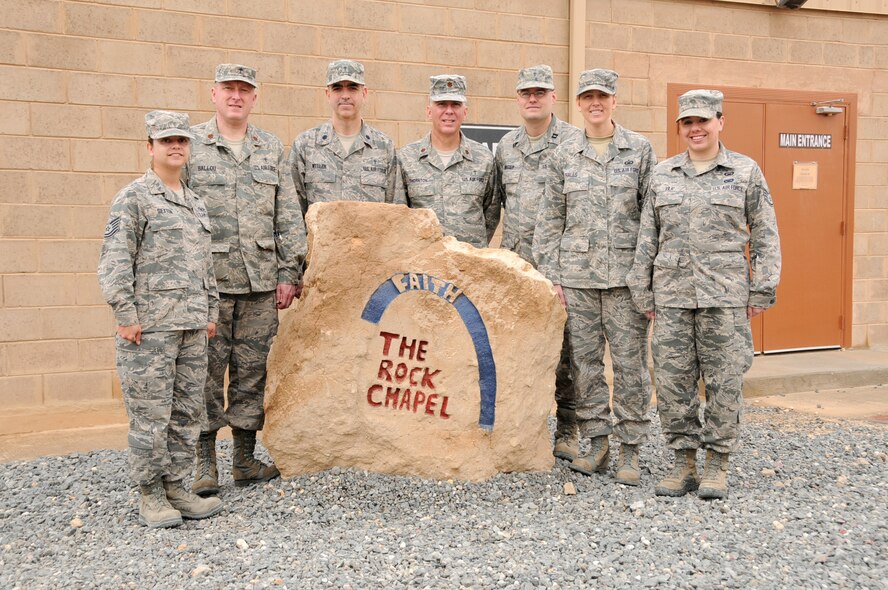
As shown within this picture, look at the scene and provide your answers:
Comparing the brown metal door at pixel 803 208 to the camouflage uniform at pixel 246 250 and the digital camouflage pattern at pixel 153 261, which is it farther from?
the digital camouflage pattern at pixel 153 261

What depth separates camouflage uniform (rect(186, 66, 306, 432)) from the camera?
3.79 metres

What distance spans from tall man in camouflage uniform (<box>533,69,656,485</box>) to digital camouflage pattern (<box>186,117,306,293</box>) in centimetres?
122

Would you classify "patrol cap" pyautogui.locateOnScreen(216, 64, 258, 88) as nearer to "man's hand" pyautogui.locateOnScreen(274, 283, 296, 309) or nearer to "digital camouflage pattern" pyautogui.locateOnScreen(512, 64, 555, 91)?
"man's hand" pyautogui.locateOnScreen(274, 283, 296, 309)

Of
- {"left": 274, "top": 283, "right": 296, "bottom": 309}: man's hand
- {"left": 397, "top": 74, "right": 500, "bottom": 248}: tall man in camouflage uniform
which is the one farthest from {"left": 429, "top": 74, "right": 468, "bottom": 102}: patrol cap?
{"left": 274, "top": 283, "right": 296, "bottom": 309}: man's hand

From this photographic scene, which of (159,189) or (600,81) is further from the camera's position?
(600,81)

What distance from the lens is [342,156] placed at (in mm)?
4195

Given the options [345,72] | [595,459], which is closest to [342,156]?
[345,72]

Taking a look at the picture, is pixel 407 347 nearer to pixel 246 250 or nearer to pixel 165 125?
pixel 246 250

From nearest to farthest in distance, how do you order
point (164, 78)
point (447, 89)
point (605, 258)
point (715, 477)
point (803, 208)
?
point (715, 477), point (605, 258), point (447, 89), point (164, 78), point (803, 208)

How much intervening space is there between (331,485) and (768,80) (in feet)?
17.9

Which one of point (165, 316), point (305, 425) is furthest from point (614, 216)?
point (165, 316)

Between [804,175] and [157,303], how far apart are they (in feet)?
19.5

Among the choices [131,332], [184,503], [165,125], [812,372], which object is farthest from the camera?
[812,372]

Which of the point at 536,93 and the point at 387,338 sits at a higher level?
the point at 536,93
